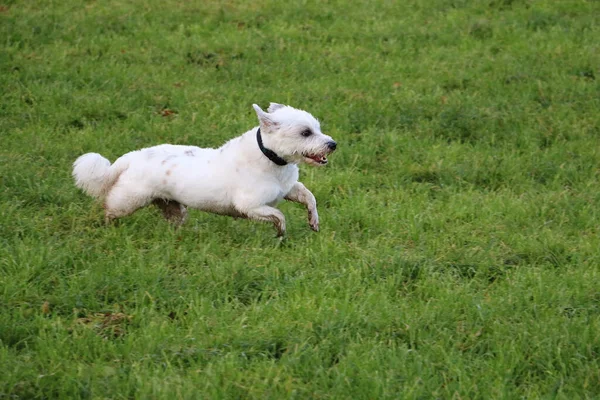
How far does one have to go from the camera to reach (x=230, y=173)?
6855mm

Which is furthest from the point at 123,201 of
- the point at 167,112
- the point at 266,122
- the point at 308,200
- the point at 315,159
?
the point at 167,112

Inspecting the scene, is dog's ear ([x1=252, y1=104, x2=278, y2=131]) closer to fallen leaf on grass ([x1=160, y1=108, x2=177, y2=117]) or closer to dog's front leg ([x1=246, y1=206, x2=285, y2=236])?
dog's front leg ([x1=246, y1=206, x2=285, y2=236])

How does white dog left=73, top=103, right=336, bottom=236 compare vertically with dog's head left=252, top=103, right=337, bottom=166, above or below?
below

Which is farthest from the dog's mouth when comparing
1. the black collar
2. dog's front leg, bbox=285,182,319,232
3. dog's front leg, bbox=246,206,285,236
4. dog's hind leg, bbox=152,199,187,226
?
dog's hind leg, bbox=152,199,187,226

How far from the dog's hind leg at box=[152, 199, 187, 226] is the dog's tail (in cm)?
39

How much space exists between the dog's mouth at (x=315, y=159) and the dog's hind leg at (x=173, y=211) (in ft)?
3.91

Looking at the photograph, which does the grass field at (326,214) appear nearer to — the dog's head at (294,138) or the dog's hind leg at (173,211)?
the dog's hind leg at (173,211)

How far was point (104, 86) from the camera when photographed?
1089cm

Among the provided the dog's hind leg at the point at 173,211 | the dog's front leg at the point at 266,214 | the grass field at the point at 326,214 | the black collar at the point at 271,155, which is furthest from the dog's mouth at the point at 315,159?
the dog's hind leg at the point at 173,211

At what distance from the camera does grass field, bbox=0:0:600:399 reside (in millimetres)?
4996

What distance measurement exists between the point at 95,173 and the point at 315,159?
1757mm

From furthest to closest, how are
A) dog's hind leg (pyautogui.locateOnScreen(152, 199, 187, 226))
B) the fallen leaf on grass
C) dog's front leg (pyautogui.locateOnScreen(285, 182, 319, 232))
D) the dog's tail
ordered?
the fallen leaf on grass, dog's hind leg (pyautogui.locateOnScreen(152, 199, 187, 226)), the dog's tail, dog's front leg (pyautogui.locateOnScreen(285, 182, 319, 232))

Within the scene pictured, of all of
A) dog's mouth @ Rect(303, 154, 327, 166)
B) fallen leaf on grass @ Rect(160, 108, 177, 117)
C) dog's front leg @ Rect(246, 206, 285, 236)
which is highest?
dog's mouth @ Rect(303, 154, 327, 166)

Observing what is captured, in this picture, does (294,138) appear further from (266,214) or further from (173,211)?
(173,211)
